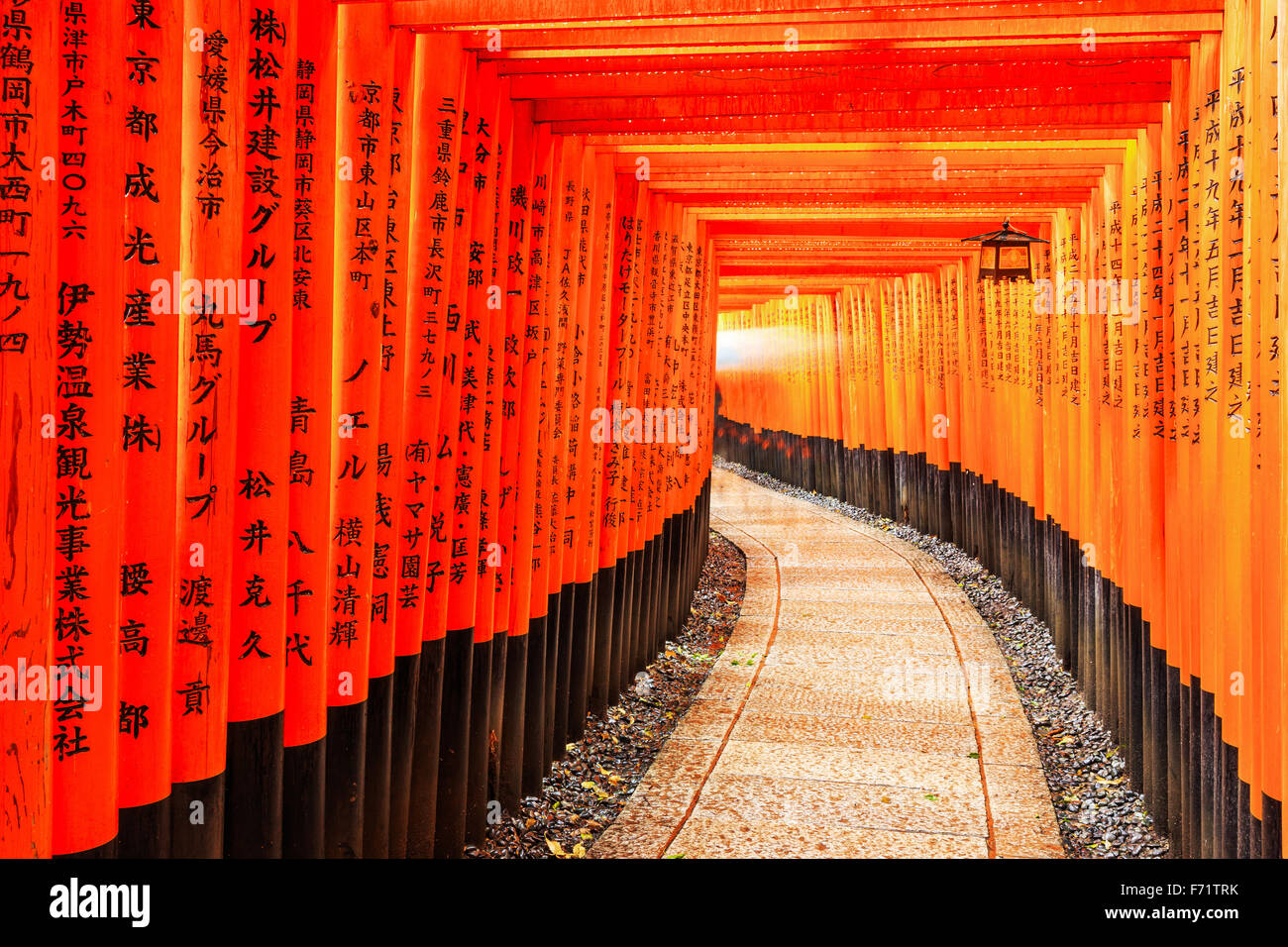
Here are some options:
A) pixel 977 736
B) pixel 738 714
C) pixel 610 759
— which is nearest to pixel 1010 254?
pixel 977 736

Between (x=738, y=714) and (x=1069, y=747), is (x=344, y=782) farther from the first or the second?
(x=1069, y=747)

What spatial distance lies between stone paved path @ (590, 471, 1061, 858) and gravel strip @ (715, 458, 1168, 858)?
6.7 inches

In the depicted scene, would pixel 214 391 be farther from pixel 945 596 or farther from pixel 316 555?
pixel 945 596

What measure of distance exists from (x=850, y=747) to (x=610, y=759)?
155 centimetres

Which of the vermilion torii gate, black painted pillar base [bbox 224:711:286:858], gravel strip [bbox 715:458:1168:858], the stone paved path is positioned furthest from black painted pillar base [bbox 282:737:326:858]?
gravel strip [bbox 715:458:1168:858]

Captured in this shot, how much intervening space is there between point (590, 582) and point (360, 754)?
138 inches

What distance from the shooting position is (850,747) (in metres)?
7.11

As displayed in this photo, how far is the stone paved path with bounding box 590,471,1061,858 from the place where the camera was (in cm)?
577

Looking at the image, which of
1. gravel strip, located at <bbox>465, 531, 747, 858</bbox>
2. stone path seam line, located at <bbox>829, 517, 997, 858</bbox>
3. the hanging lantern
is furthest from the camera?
the hanging lantern

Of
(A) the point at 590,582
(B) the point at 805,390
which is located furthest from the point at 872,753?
(B) the point at 805,390

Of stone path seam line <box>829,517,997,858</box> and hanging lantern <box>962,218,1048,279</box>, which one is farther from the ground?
hanging lantern <box>962,218,1048,279</box>

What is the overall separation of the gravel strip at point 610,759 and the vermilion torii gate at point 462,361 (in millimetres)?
233

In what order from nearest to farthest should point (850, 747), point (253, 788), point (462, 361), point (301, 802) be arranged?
point (253, 788) < point (301, 802) < point (462, 361) < point (850, 747)

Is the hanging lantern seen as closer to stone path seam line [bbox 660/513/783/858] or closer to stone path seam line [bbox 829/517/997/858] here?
stone path seam line [bbox 829/517/997/858]
